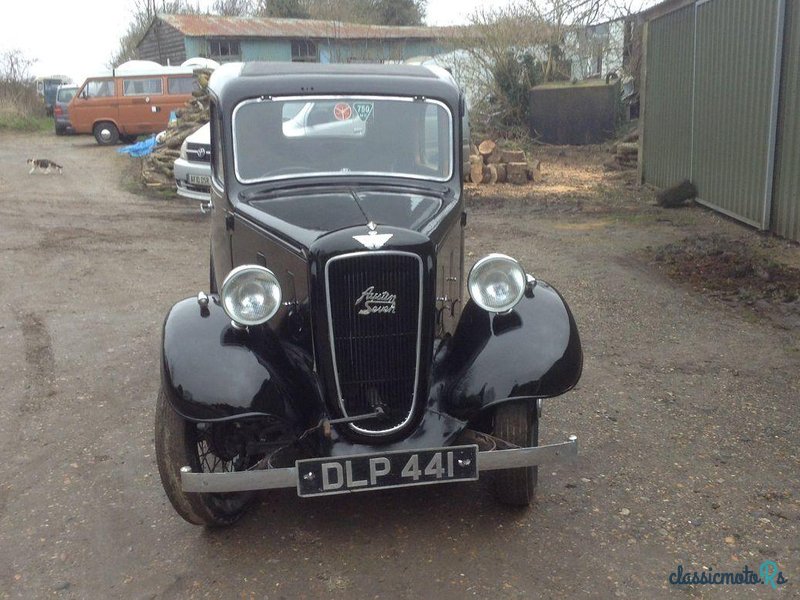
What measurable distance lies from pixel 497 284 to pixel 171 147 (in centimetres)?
1348

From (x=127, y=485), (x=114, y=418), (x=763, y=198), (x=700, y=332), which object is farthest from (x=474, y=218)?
(x=127, y=485)

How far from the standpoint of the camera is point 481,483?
4102 mm

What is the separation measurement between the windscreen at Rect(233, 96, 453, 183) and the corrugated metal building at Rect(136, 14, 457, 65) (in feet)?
99.4

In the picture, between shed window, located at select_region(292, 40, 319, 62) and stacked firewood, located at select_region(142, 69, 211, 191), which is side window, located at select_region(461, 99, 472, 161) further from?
shed window, located at select_region(292, 40, 319, 62)

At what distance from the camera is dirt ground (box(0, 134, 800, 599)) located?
11.0 ft

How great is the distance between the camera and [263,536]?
12.1 feet

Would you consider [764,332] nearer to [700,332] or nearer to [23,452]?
[700,332]

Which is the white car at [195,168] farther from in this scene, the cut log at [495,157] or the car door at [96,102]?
the car door at [96,102]

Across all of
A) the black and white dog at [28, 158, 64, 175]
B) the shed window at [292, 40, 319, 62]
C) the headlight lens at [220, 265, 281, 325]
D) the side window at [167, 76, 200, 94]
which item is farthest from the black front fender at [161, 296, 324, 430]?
the shed window at [292, 40, 319, 62]

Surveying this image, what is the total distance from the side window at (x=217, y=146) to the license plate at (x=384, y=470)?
1.97 m

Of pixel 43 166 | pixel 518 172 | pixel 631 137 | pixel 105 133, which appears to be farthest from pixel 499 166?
pixel 105 133

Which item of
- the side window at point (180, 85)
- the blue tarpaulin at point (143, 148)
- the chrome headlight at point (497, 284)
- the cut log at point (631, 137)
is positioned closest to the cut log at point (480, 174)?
the cut log at point (631, 137)

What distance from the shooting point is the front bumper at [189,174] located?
12.5 metres

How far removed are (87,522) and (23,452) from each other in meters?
1.01
